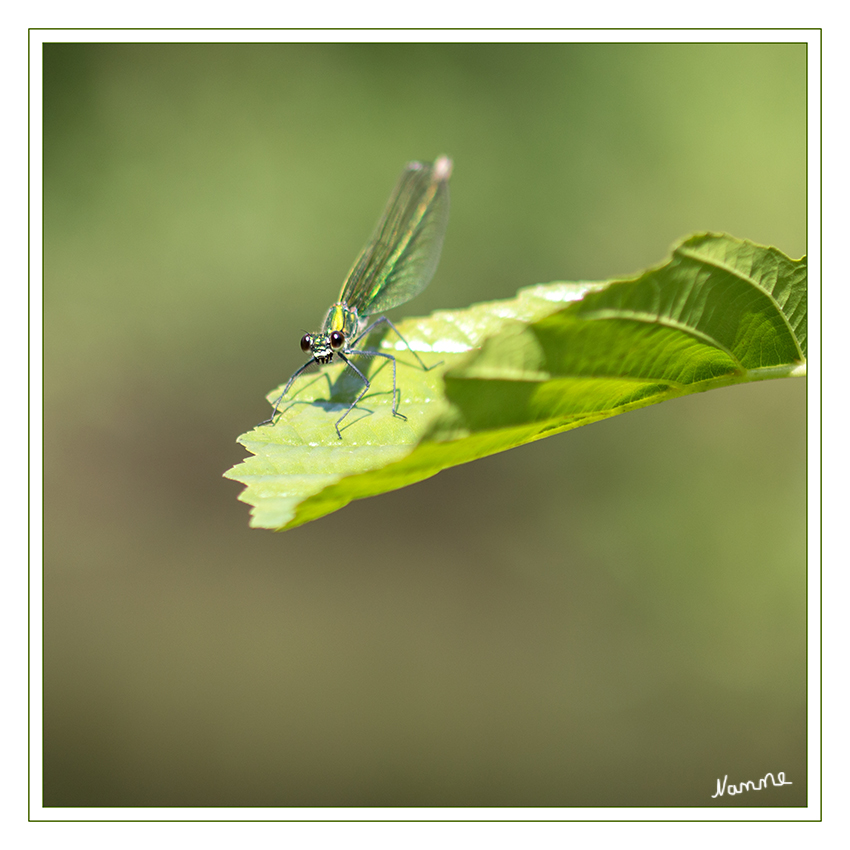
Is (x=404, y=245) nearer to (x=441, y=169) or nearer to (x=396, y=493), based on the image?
(x=441, y=169)

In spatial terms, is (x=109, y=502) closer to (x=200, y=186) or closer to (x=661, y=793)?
A: (x=200, y=186)

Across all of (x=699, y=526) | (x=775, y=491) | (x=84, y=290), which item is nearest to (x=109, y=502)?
(x=84, y=290)

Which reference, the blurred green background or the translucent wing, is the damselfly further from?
the blurred green background

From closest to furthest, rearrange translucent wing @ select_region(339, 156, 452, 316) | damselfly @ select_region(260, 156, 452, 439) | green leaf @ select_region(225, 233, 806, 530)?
green leaf @ select_region(225, 233, 806, 530)
damselfly @ select_region(260, 156, 452, 439)
translucent wing @ select_region(339, 156, 452, 316)
